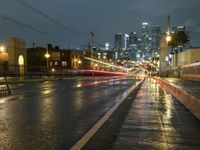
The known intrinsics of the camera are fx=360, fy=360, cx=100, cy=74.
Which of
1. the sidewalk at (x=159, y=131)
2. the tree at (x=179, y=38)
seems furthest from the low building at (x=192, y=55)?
the sidewalk at (x=159, y=131)

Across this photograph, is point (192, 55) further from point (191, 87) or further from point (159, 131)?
point (159, 131)

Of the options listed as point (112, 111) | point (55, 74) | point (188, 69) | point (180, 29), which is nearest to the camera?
point (112, 111)

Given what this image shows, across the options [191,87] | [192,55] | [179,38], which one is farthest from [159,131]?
[179,38]

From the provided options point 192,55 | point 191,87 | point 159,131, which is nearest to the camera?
point 159,131

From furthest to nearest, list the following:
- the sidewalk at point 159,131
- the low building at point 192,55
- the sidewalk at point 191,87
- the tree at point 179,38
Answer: the tree at point 179,38 → the low building at point 192,55 → the sidewalk at point 191,87 → the sidewalk at point 159,131

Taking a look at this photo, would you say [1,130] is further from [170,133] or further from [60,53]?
[60,53]

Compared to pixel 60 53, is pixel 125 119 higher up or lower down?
lower down

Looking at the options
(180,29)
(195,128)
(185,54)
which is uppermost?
(180,29)

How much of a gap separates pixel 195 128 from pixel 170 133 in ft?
3.76

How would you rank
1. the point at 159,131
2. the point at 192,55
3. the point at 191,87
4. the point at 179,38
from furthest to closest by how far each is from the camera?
the point at 179,38 < the point at 192,55 < the point at 191,87 < the point at 159,131

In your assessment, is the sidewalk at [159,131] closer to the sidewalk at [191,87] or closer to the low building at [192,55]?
the sidewalk at [191,87]

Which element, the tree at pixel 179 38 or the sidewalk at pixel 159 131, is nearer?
the sidewalk at pixel 159 131

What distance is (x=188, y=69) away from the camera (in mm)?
54188

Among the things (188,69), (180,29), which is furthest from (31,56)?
(188,69)
